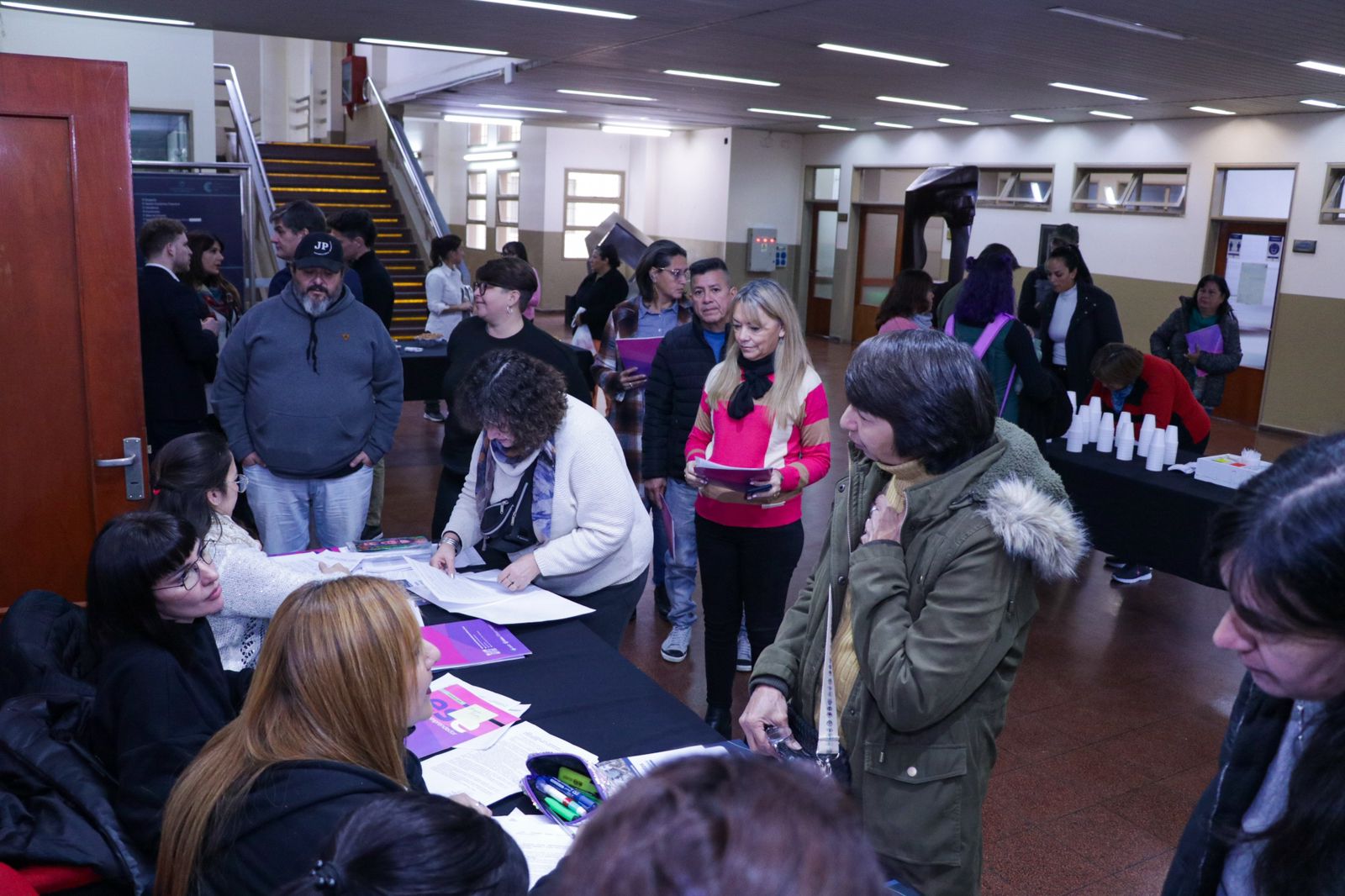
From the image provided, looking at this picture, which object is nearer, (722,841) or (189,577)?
(722,841)

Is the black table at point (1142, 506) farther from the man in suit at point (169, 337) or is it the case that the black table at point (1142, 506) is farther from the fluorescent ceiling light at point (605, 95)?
the fluorescent ceiling light at point (605, 95)

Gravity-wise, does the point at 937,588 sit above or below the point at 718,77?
below

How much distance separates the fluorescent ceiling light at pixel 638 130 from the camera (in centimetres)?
1788

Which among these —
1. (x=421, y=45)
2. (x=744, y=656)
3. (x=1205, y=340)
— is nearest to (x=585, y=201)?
(x=421, y=45)

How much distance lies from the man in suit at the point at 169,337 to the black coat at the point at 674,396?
2022 mm

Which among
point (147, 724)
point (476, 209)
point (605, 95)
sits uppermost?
point (605, 95)

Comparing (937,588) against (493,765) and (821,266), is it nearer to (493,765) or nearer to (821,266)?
(493,765)

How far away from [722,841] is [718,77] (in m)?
10.8

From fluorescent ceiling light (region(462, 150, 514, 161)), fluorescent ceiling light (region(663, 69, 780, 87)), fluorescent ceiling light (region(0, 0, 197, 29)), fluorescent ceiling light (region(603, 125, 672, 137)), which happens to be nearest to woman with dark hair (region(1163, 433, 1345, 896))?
fluorescent ceiling light (region(0, 0, 197, 29))

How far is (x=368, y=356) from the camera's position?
13.0ft

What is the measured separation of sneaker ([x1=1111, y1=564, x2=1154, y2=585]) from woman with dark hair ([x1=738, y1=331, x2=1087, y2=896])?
4151 mm

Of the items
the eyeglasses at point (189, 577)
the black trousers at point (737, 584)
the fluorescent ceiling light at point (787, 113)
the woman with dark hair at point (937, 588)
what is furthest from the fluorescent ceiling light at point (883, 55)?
the eyeglasses at point (189, 577)

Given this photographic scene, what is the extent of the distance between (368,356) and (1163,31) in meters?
5.92

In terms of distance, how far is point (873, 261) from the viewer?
16.2 m
